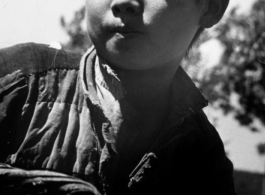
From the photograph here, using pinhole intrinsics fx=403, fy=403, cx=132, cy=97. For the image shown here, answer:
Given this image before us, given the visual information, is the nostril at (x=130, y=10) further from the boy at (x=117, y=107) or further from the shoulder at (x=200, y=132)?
the shoulder at (x=200, y=132)

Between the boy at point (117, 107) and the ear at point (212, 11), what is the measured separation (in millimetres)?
45

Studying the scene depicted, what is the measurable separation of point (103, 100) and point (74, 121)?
0.33 feet

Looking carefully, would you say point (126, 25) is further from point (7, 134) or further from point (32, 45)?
point (7, 134)

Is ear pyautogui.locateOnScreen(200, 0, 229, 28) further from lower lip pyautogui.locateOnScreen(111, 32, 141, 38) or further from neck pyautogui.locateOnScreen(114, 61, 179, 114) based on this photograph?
lower lip pyautogui.locateOnScreen(111, 32, 141, 38)

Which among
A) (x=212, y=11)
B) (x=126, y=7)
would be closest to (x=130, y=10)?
(x=126, y=7)

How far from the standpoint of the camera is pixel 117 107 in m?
1.01

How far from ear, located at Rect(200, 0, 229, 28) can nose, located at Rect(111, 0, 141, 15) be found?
31cm

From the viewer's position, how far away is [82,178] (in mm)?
907

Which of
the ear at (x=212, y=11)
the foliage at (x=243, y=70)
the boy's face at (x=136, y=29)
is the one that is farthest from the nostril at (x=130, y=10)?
the foliage at (x=243, y=70)

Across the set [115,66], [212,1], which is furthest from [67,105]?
[212,1]

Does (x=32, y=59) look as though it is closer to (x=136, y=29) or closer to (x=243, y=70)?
(x=136, y=29)

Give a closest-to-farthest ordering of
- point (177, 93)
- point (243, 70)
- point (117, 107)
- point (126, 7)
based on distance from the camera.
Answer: point (126, 7), point (117, 107), point (177, 93), point (243, 70)

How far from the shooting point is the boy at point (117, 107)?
3.01 ft

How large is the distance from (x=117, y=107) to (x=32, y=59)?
241 mm
